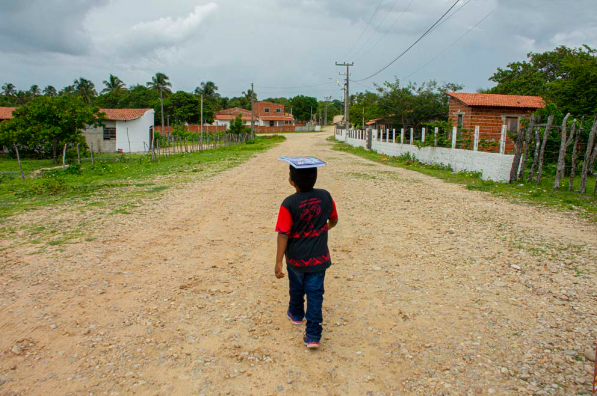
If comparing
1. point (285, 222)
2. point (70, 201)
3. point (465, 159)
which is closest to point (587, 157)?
point (465, 159)

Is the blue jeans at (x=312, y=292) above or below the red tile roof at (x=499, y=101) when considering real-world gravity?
below

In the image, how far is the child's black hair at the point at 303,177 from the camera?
317 cm

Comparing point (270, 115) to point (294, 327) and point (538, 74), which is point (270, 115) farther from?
point (294, 327)

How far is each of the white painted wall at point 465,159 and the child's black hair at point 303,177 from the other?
→ 10.7m

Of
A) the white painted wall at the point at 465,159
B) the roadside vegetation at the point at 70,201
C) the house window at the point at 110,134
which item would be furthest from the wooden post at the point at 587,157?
the house window at the point at 110,134

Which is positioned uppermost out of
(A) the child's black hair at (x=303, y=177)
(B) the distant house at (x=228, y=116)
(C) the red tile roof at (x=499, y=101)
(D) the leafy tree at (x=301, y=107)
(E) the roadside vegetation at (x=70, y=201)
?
(D) the leafy tree at (x=301, y=107)

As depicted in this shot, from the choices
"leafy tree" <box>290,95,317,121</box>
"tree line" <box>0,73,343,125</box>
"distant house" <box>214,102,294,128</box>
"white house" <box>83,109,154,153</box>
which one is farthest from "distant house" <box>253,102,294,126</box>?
"white house" <box>83,109,154,153</box>

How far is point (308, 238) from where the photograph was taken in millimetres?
3234

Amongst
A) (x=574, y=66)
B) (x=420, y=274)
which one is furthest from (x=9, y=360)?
(x=574, y=66)

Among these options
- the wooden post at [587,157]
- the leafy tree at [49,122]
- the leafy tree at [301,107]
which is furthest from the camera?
the leafy tree at [301,107]

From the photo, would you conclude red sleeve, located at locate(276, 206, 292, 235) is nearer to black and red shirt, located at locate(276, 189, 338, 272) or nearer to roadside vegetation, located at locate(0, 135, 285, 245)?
black and red shirt, located at locate(276, 189, 338, 272)

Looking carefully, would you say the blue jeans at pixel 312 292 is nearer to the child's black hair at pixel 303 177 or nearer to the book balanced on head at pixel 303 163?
the child's black hair at pixel 303 177

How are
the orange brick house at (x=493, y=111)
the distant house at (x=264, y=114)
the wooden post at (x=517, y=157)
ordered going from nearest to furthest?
the wooden post at (x=517, y=157) → the orange brick house at (x=493, y=111) → the distant house at (x=264, y=114)

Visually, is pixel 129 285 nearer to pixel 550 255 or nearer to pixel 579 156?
pixel 550 255
